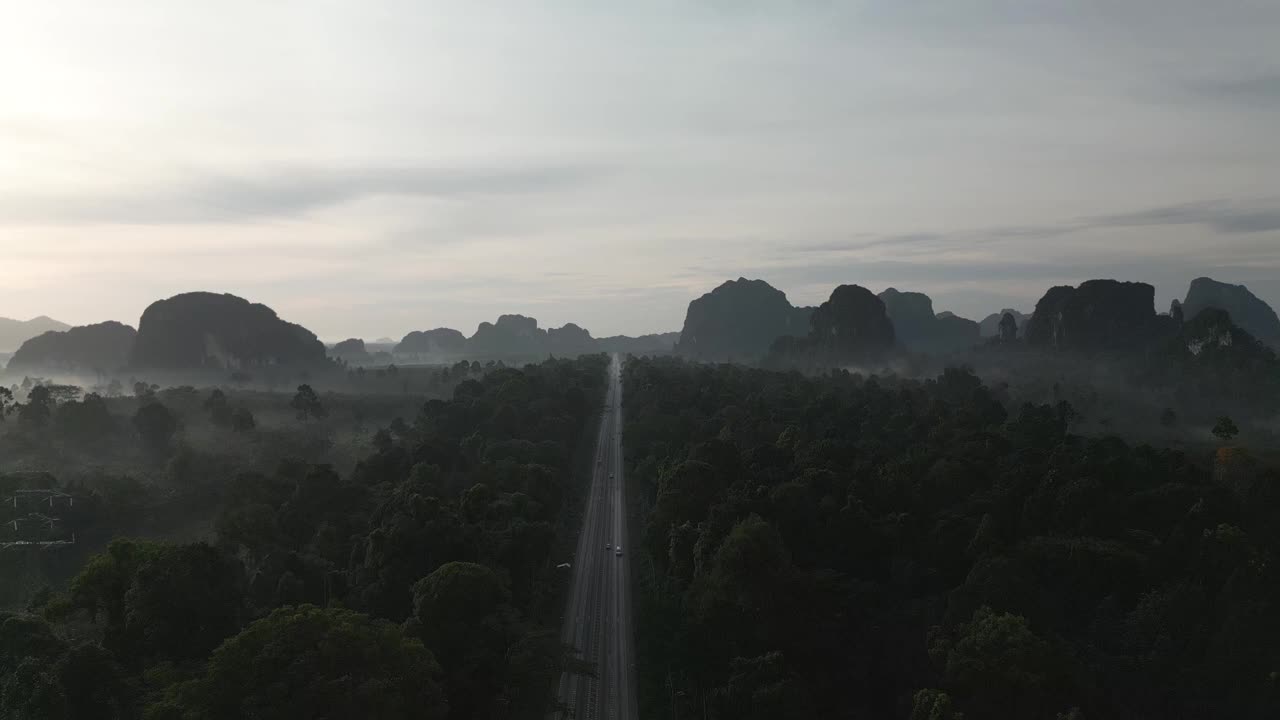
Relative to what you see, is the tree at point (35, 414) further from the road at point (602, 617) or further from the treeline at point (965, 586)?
the treeline at point (965, 586)

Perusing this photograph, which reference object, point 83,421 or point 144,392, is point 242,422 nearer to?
point 83,421

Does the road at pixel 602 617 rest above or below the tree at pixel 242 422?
below

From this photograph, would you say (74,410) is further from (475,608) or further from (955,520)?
(955,520)

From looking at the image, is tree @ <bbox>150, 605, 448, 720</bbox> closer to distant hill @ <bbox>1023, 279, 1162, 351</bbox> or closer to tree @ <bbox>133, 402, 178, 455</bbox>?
tree @ <bbox>133, 402, 178, 455</bbox>

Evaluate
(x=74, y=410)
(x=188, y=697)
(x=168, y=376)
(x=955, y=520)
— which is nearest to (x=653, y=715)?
(x=188, y=697)

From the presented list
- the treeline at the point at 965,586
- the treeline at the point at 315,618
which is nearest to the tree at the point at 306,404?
the treeline at the point at 315,618

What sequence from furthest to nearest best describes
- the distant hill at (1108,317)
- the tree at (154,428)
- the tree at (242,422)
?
the distant hill at (1108,317)
the tree at (242,422)
the tree at (154,428)

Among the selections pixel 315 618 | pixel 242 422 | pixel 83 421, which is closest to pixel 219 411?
pixel 242 422
